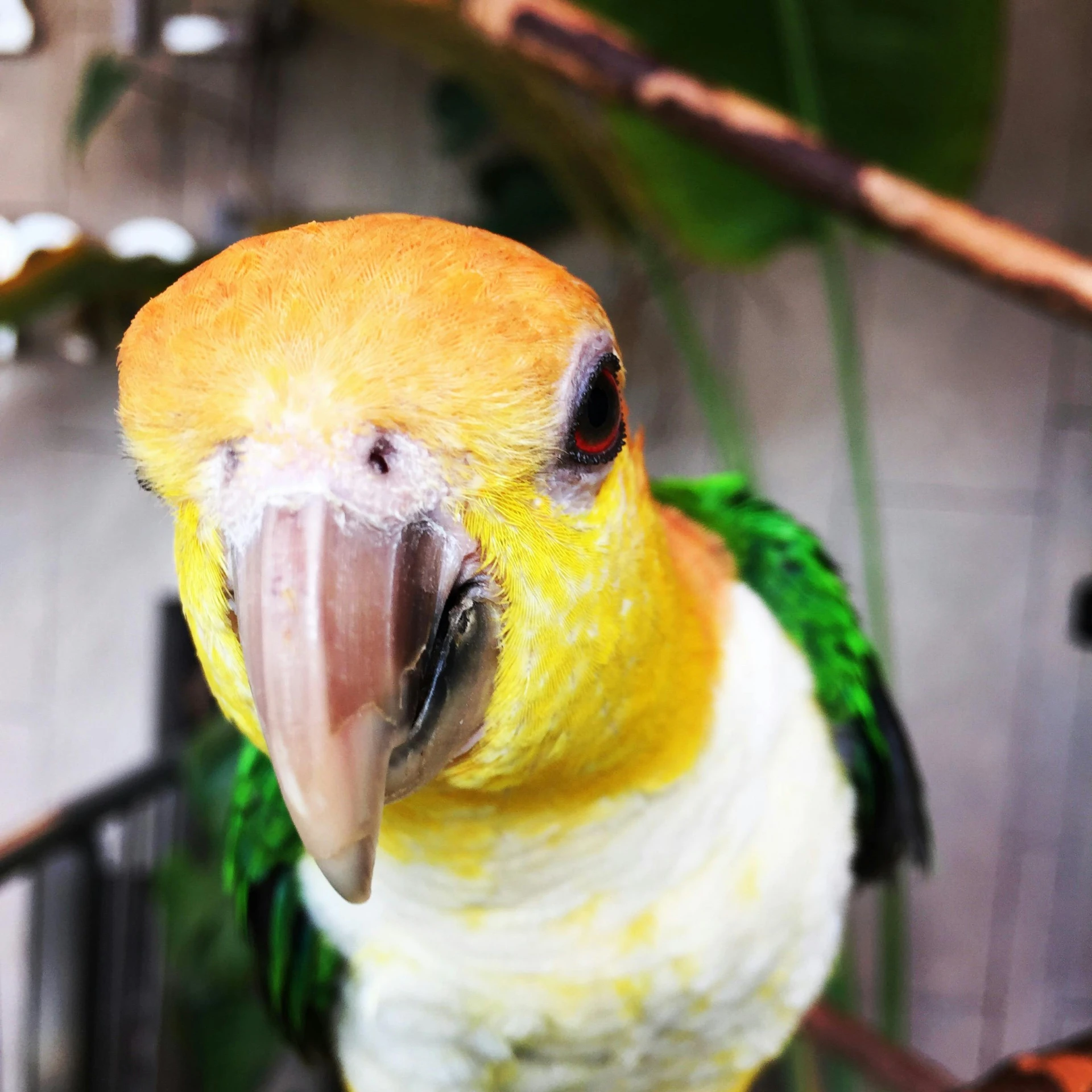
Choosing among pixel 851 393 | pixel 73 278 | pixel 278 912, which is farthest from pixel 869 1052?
pixel 73 278

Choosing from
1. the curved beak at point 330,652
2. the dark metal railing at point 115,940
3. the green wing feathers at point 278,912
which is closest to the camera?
the curved beak at point 330,652

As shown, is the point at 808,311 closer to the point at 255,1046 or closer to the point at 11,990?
the point at 255,1046

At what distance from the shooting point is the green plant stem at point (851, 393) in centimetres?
90

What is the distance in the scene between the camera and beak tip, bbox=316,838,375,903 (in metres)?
0.26

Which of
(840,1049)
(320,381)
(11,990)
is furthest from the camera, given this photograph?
(11,990)

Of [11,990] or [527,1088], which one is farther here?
[11,990]

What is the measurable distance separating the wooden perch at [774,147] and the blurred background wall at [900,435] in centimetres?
73

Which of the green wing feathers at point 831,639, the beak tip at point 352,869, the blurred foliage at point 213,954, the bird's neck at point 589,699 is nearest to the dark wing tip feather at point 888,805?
the green wing feathers at point 831,639

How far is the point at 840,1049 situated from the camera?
84cm

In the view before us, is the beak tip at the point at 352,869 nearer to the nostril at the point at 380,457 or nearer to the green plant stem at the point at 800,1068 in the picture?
the nostril at the point at 380,457

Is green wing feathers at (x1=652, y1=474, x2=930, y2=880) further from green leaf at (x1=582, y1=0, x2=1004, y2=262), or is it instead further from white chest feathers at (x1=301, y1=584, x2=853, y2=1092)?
green leaf at (x1=582, y1=0, x2=1004, y2=262)

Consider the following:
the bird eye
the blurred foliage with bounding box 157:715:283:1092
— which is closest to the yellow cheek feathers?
the bird eye

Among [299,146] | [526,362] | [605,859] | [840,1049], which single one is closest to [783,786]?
[605,859]

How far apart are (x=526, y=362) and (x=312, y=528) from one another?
82 millimetres
